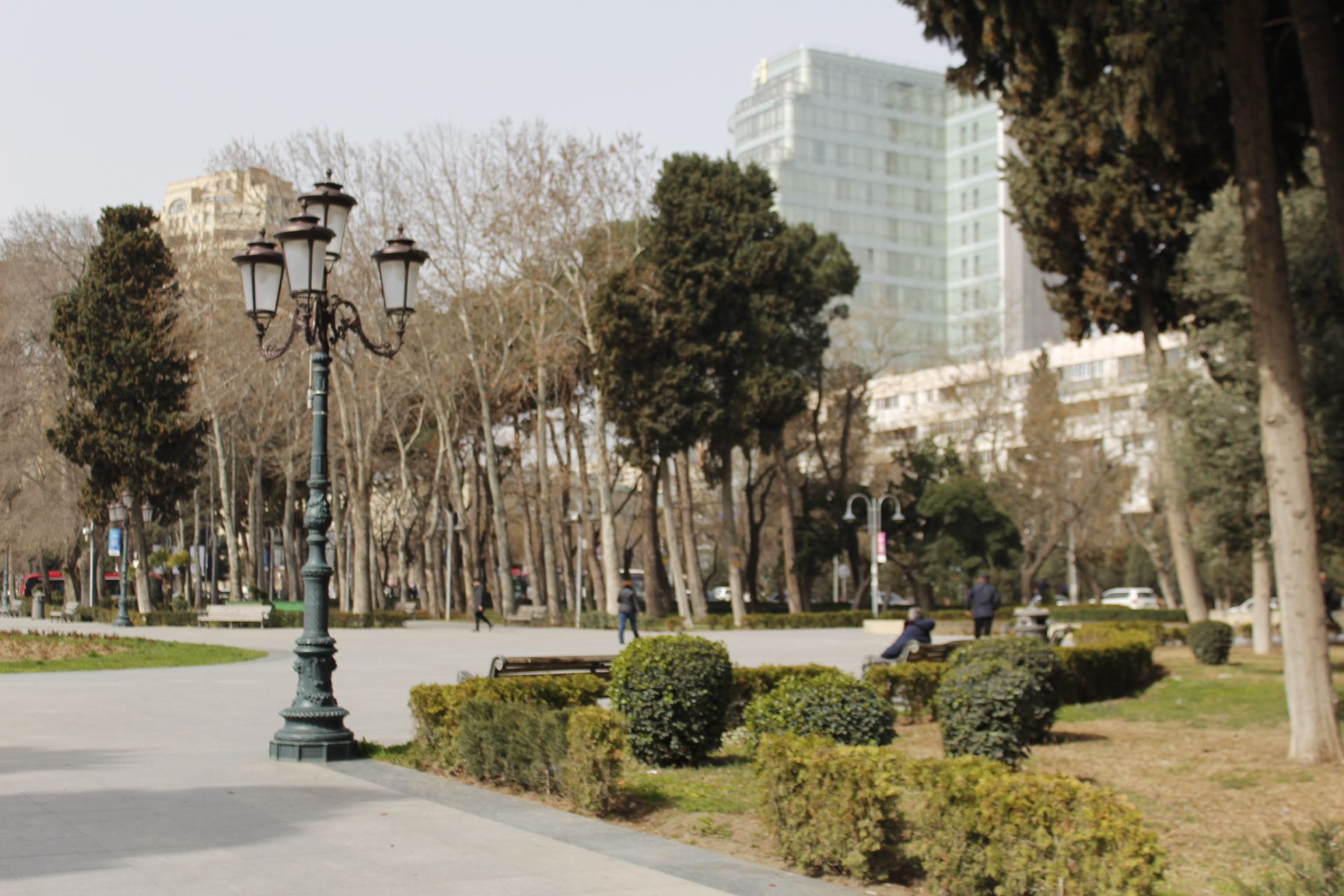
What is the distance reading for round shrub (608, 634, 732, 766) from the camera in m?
10.7

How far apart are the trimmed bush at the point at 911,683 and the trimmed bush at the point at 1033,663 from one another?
2.66 m

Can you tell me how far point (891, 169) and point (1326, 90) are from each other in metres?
126

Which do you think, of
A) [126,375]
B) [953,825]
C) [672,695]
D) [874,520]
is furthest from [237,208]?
[953,825]

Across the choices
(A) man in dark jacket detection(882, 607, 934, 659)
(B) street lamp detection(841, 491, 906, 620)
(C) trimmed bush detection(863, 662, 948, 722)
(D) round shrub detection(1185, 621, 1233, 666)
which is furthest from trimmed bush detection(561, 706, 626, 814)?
(B) street lamp detection(841, 491, 906, 620)

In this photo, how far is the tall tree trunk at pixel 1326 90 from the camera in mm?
12078

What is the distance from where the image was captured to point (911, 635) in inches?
679

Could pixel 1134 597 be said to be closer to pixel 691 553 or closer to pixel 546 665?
pixel 691 553

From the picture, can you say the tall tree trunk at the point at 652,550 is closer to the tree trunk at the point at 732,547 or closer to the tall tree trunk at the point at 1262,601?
the tree trunk at the point at 732,547

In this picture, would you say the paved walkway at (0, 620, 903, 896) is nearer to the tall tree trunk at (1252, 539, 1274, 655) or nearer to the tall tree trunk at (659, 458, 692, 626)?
the tall tree trunk at (1252, 539, 1274, 655)

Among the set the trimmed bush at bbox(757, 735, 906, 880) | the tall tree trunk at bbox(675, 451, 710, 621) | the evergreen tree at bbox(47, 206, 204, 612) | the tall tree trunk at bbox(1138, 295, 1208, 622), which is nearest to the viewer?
the trimmed bush at bbox(757, 735, 906, 880)

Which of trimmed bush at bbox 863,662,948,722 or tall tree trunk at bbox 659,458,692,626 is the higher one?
tall tree trunk at bbox 659,458,692,626

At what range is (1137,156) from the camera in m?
15.6

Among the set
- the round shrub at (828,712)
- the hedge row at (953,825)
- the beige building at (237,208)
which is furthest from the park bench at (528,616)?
the hedge row at (953,825)

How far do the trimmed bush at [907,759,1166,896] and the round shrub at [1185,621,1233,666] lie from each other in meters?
18.5
